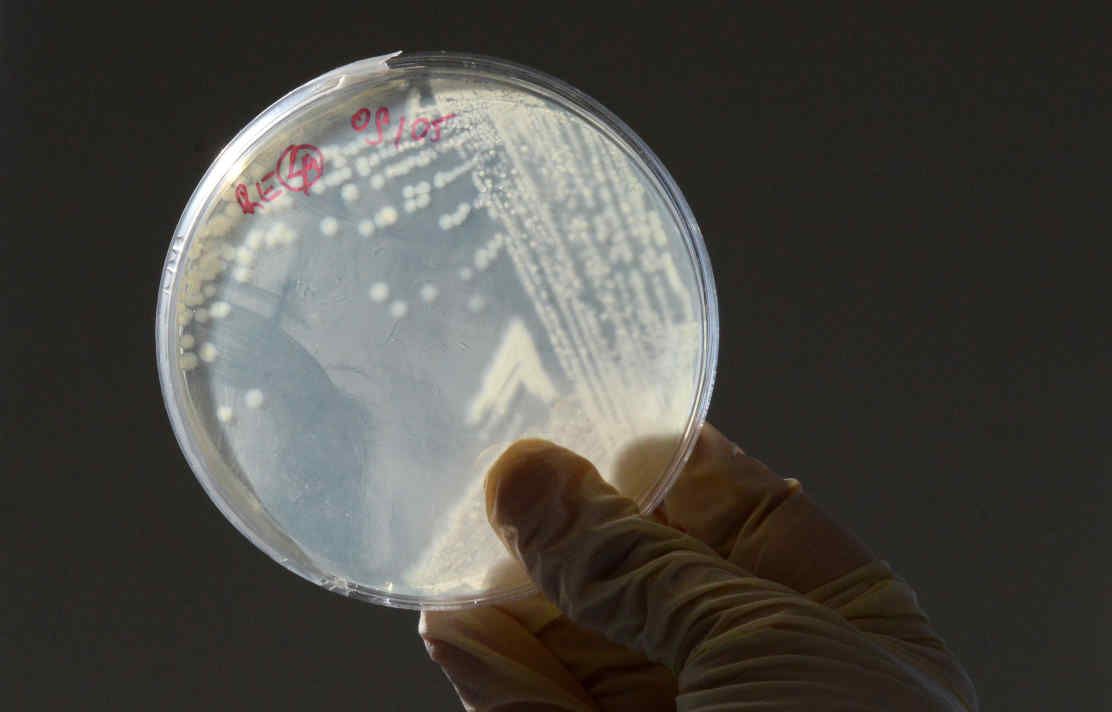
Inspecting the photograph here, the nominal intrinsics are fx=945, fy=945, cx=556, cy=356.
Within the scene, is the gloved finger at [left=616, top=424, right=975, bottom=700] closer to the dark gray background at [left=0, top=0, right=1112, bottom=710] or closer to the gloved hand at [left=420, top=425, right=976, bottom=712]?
the gloved hand at [left=420, top=425, right=976, bottom=712]

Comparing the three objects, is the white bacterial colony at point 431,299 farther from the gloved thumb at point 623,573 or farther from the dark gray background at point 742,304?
the dark gray background at point 742,304

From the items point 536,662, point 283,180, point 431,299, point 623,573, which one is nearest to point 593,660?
point 536,662

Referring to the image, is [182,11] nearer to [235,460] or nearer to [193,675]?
[235,460]

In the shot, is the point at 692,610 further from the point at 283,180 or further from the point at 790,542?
the point at 283,180

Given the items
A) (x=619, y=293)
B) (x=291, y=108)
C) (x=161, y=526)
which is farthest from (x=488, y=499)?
(x=161, y=526)

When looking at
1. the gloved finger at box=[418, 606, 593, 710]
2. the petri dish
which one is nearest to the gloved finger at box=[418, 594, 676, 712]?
the gloved finger at box=[418, 606, 593, 710]
